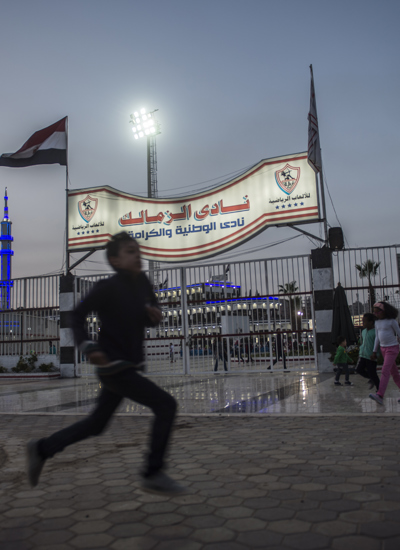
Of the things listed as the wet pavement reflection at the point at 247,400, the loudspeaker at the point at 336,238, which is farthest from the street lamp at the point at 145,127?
the wet pavement reflection at the point at 247,400

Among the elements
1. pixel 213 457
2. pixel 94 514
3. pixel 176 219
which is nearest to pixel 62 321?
pixel 176 219

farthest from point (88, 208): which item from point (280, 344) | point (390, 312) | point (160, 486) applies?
point (160, 486)

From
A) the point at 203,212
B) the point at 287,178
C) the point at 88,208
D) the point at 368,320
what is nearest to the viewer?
the point at 368,320

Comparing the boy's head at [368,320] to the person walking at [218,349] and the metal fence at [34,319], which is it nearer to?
the person walking at [218,349]

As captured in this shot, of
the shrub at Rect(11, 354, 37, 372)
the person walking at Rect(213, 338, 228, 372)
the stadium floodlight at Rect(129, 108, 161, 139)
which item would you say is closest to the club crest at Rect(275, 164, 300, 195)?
the person walking at Rect(213, 338, 228, 372)

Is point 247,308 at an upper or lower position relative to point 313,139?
lower

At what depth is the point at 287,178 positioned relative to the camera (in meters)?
14.1

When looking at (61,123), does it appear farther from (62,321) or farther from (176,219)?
(62,321)

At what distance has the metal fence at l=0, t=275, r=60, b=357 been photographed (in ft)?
54.7

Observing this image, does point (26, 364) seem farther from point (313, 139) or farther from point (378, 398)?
point (378, 398)

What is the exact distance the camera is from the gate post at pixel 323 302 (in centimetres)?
1325

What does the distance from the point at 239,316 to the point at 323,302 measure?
8.48ft

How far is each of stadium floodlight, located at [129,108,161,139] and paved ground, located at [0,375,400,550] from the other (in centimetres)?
→ 2217

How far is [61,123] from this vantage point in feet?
56.5
